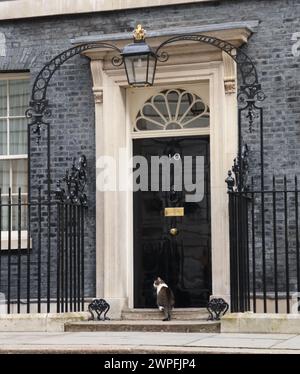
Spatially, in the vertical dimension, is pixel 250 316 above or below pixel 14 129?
below

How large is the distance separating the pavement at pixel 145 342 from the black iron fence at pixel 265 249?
80cm

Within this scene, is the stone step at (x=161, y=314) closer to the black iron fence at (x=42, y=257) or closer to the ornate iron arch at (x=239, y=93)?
the black iron fence at (x=42, y=257)

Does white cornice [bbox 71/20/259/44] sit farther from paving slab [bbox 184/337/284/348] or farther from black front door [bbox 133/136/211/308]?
paving slab [bbox 184/337/284/348]

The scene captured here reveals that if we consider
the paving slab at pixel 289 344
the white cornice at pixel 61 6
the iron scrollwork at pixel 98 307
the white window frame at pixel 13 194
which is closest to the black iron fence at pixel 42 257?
the white window frame at pixel 13 194

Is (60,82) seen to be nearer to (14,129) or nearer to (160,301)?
(14,129)

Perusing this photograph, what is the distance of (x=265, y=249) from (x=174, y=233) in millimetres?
1360

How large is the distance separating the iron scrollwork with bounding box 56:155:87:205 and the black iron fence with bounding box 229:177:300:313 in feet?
7.49

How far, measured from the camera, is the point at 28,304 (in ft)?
40.3

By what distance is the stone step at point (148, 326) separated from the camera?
11.8 metres

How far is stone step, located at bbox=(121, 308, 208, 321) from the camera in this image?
12.7m

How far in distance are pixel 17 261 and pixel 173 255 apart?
6.99 ft

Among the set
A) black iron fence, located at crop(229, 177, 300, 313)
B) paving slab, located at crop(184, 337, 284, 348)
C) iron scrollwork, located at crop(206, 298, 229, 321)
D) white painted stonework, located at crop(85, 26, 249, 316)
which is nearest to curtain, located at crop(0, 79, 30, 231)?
white painted stonework, located at crop(85, 26, 249, 316)

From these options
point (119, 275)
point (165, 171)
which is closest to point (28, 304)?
point (119, 275)

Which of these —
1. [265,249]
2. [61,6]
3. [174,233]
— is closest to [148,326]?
[174,233]
